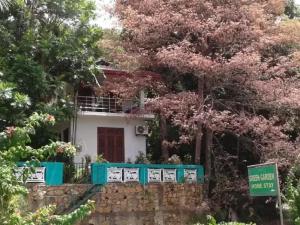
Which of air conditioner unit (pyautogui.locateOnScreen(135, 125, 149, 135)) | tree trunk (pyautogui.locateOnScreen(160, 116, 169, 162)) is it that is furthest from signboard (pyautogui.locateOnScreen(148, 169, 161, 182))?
air conditioner unit (pyautogui.locateOnScreen(135, 125, 149, 135))

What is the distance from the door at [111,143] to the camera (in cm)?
1906

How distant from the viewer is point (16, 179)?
8.25 m

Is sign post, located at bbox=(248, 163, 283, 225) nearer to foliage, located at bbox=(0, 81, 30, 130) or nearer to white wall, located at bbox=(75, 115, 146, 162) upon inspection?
foliage, located at bbox=(0, 81, 30, 130)

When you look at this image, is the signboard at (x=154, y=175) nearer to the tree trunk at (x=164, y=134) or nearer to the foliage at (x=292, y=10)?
the tree trunk at (x=164, y=134)

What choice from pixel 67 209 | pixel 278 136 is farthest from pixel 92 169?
pixel 278 136

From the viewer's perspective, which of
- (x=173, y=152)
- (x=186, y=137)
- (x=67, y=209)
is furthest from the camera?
(x=173, y=152)

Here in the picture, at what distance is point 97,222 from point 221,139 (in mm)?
6983

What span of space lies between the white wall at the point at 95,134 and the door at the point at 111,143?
164 millimetres

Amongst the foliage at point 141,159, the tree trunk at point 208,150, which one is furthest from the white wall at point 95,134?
the tree trunk at point 208,150

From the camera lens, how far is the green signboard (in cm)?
954

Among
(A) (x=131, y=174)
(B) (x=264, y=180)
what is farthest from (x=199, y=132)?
(B) (x=264, y=180)

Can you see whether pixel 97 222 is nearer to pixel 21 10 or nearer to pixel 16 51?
pixel 16 51

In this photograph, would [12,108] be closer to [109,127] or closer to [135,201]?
[109,127]

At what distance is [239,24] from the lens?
1698cm
